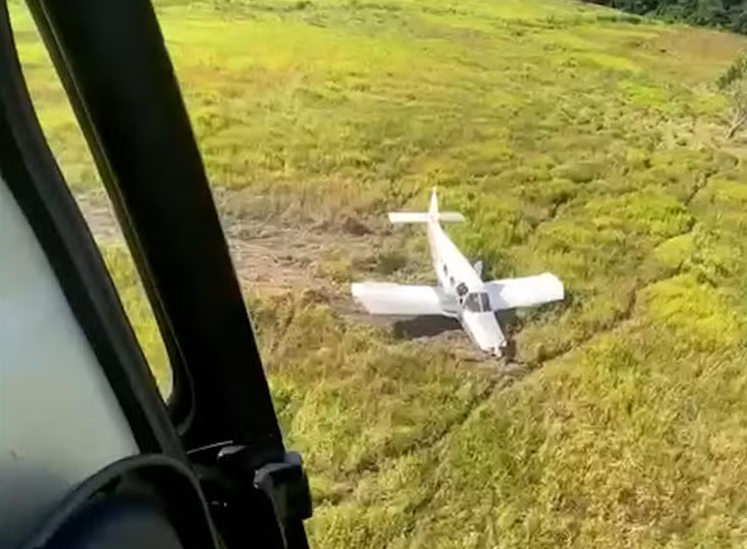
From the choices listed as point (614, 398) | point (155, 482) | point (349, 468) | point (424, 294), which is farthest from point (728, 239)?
point (155, 482)

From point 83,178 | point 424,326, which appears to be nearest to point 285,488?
point 83,178

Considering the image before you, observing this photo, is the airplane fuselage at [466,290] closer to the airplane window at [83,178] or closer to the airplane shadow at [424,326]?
the airplane shadow at [424,326]

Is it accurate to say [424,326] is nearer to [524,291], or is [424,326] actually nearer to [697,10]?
[524,291]

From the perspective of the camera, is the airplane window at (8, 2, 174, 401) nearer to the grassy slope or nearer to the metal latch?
the metal latch

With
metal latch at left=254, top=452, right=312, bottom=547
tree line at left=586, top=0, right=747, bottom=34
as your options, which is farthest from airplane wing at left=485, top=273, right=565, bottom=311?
metal latch at left=254, top=452, right=312, bottom=547

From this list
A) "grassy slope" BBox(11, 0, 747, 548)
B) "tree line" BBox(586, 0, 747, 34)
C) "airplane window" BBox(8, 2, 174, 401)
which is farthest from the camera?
"tree line" BBox(586, 0, 747, 34)

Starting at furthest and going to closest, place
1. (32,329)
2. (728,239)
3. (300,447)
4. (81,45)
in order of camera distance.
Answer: (728,239), (300,447), (81,45), (32,329)

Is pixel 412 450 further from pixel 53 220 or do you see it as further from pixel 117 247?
pixel 53 220
